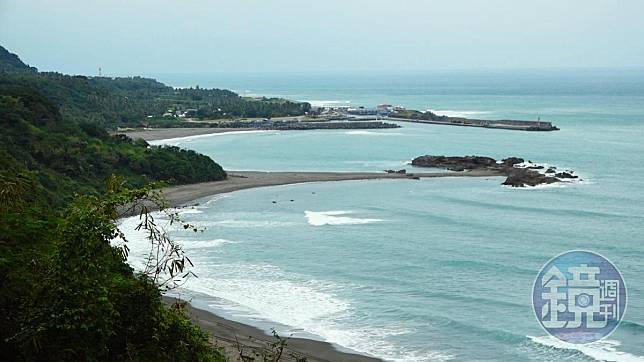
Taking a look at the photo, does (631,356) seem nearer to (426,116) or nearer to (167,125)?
(167,125)

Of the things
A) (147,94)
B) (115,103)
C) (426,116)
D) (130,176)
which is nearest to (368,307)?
(130,176)

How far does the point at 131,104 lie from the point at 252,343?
254 feet

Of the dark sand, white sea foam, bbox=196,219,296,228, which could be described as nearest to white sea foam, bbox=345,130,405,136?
the dark sand

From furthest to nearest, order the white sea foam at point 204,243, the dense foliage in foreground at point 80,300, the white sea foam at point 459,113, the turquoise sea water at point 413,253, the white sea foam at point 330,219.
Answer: the white sea foam at point 459,113, the white sea foam at point 330,219, the white sea foam at point 204,243, the turquoise sea water at point 413,253, the dense foliage in foreground at point 80,300

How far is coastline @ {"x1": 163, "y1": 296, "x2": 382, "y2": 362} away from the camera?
16281 mm

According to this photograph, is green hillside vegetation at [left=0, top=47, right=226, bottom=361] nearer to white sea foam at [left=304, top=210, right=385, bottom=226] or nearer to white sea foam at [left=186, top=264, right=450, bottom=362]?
white sea foam at [left=186, top=264, right=450, bottom=362]

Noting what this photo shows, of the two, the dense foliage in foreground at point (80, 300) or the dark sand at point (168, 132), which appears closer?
the dense foliage in foreground at point (80, 300)

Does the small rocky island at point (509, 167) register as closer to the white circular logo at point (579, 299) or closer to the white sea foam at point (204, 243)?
the white circular logo at point (579, 299)

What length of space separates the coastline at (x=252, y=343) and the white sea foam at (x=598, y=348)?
398cm

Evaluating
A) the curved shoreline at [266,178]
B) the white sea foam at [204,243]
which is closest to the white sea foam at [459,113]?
the curved shoreline at [266,178]

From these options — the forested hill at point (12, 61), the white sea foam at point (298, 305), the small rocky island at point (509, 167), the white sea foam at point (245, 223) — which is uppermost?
the forested hill at point (12, 61)

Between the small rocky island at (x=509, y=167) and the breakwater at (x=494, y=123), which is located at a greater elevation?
the breakwater at (x=494, y=123)

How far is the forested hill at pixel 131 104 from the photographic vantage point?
74312mm

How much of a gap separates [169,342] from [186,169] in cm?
3637
